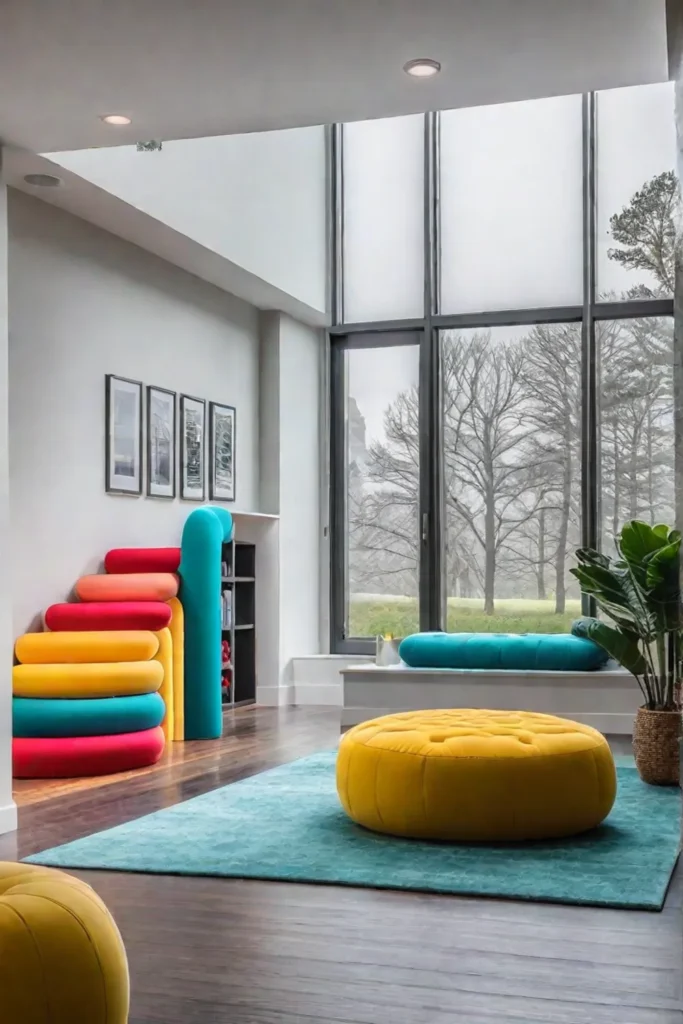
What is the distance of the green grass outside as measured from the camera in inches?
357

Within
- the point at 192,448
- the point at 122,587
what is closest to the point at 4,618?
the point at 122,587

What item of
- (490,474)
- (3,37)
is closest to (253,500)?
(490,474)

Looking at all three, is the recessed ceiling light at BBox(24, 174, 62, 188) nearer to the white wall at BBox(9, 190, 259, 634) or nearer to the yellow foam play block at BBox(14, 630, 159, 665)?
the white wall at BBox(9, 190, 259, 634)

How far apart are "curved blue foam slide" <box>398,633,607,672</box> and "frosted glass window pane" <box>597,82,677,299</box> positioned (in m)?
3.16

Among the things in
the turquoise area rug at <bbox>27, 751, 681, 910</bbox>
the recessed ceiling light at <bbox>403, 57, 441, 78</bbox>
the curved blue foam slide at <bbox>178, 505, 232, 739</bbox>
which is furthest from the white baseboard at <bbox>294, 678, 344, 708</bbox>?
the recessed ceiling light at <bbox>403, 57, 441, 78</bbox>

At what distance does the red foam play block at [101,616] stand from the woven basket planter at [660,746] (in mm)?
2624

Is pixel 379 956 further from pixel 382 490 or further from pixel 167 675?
pixel 382 490

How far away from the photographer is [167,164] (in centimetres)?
690

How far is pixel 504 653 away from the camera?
→ 725cm

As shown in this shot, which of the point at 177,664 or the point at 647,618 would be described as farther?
the point at 177,664

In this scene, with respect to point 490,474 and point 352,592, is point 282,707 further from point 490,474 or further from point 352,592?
point 490,474

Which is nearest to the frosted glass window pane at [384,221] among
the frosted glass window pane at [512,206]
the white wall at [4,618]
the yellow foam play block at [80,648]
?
the frosted glass window pane at [512,206]

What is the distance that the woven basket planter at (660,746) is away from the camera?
5250mm

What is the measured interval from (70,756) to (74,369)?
222cm
